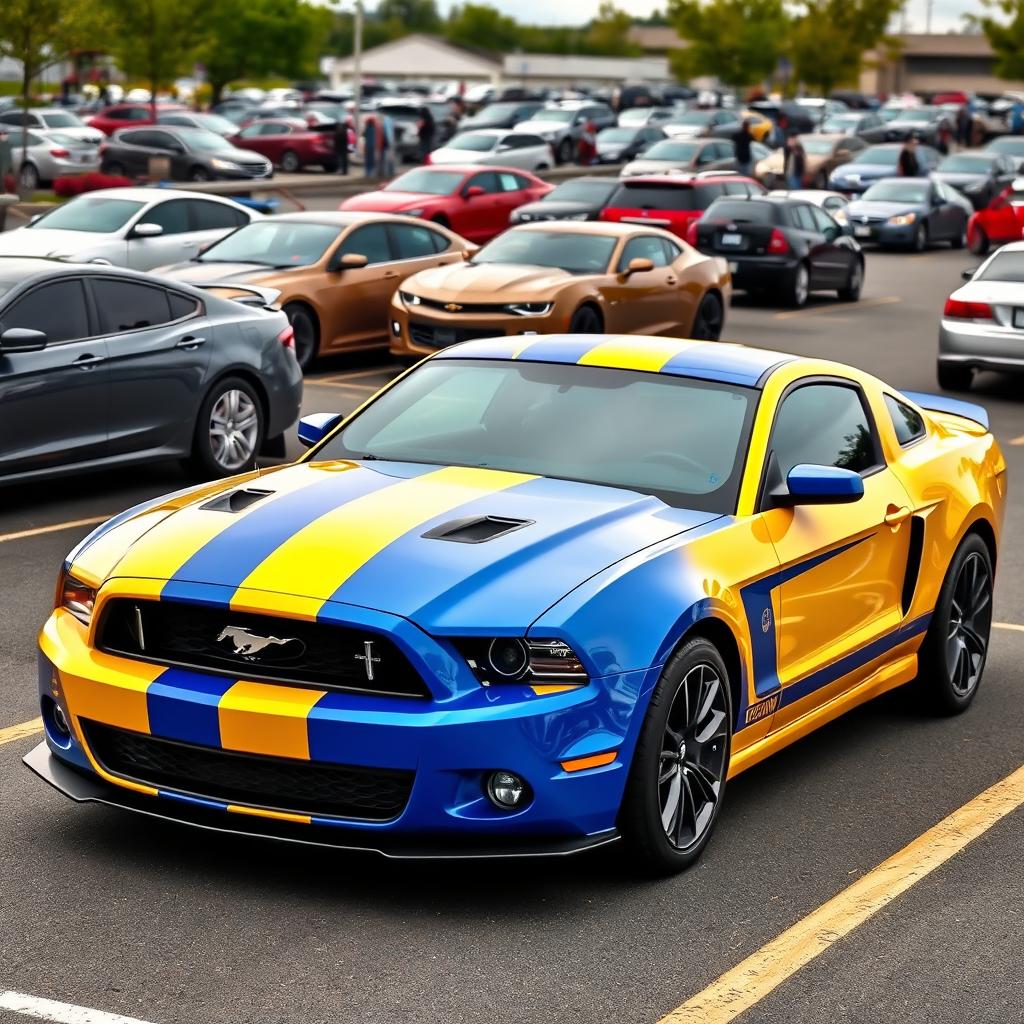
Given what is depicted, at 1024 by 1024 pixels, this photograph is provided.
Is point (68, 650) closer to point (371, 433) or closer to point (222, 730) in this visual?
point (222, 730)

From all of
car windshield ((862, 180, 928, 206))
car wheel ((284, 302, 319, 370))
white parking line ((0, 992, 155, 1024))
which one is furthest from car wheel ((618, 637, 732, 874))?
car windshield ((862, 180, 928, 206))

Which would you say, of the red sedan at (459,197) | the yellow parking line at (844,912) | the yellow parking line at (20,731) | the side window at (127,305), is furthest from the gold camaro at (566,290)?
the yellow parking line at (844,912)

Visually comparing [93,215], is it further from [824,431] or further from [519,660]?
[519,660]

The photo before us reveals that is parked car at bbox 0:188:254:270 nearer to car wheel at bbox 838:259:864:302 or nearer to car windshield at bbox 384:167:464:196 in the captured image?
car windshield at bbox 384:167:464:196

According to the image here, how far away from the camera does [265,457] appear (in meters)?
13.3

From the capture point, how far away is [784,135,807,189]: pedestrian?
143 ft

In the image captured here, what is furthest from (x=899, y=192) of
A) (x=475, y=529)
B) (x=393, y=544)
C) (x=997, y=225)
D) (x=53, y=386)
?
(x=393, y=544)

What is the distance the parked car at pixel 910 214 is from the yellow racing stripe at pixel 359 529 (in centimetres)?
2942

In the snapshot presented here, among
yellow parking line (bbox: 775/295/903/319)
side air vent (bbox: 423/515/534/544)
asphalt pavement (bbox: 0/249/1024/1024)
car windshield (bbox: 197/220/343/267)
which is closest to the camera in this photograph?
asphalt pavement (bbox: 0/249/1024/1024)

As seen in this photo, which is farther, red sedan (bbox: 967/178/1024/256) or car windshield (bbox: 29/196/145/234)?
red sedan (bbox: 967/178/1024/256)

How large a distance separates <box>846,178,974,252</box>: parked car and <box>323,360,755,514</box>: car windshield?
2866 cm

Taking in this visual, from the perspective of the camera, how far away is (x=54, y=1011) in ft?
15.1

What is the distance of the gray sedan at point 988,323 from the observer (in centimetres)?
1767

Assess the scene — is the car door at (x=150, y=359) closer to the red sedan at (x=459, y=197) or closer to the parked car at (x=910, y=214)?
the red sedan at (x=459, y=197)
